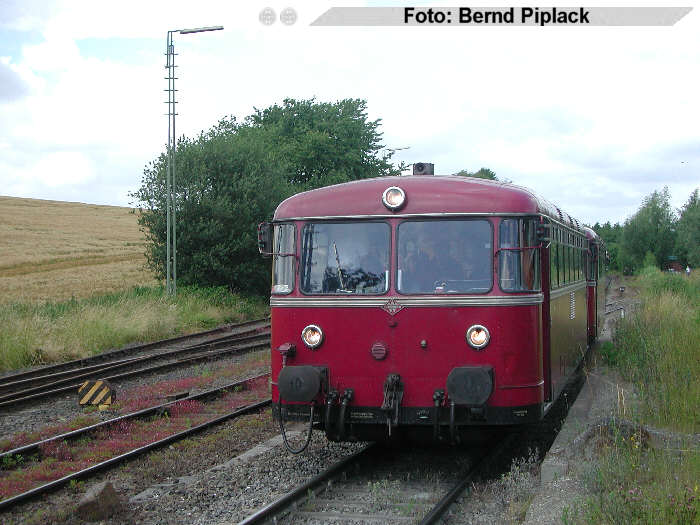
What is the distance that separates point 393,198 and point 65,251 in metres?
47.9

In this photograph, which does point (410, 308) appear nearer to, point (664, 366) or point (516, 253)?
point (516, 253)

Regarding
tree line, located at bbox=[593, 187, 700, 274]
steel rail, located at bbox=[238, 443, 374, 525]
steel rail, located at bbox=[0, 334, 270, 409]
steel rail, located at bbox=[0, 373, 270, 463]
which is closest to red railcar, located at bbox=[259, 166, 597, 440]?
steel rail, located at bbox=[238, 443, 374, 525]

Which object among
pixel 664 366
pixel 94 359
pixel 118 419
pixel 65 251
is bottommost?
pixel 94 359

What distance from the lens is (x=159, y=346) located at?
21516mm

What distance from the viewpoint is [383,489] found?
24.1 ft

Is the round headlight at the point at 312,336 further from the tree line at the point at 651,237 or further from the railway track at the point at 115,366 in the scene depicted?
the tree line at the point at 651,237

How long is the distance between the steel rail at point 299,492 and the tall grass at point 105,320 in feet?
37.5

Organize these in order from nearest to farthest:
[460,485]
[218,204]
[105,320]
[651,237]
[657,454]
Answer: [657,454] → [460,485] → [105,320] → [218,204] → [651,237]

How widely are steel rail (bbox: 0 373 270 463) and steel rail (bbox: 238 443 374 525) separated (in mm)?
3508

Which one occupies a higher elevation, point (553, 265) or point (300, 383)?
point (553, 265)

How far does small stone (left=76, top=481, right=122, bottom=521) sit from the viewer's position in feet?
21.9

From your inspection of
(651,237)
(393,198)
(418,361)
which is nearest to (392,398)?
(418,361)

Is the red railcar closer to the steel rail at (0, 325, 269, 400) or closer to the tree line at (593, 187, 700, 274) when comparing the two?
the steel rail at (0, 325, 269, 400)

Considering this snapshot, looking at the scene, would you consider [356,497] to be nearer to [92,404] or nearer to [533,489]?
[533,489]
